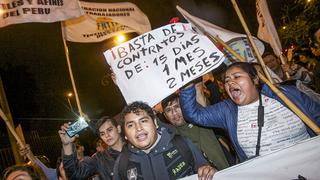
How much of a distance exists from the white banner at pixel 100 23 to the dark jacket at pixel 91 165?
12.4 feet

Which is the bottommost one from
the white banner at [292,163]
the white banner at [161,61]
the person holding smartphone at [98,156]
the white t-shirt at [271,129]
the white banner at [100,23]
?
the white banner at [292,163]

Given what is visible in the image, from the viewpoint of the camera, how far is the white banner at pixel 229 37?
4469mm

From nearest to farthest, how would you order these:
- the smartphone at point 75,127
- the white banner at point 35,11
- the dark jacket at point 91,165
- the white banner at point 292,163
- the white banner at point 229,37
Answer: the white banner at point 292,163 → the smartphone at point 75,127 → the dark jacket at point 91,165 → the white banner at point 229,37 → the white banner at point 35,11

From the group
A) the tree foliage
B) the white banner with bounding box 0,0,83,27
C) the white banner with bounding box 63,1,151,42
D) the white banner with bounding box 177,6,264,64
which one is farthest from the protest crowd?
the tree foliage

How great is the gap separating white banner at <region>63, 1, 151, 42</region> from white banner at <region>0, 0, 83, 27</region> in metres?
1.10

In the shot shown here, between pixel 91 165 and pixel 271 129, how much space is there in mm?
2281

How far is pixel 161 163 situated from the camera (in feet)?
10.7

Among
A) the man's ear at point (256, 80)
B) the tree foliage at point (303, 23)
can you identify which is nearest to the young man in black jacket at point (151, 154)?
the man's ear at point (256, 80)

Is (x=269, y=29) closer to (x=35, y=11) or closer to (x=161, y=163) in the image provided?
(x=161, y=163)

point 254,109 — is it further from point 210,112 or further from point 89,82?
point 89,82

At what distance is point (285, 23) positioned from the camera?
8.80 metres

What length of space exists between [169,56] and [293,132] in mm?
1488

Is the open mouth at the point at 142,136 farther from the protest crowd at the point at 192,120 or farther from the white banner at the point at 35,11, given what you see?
the white banner at the point at 35,11

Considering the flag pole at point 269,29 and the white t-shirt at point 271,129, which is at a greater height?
the flag pole at point 269,29
